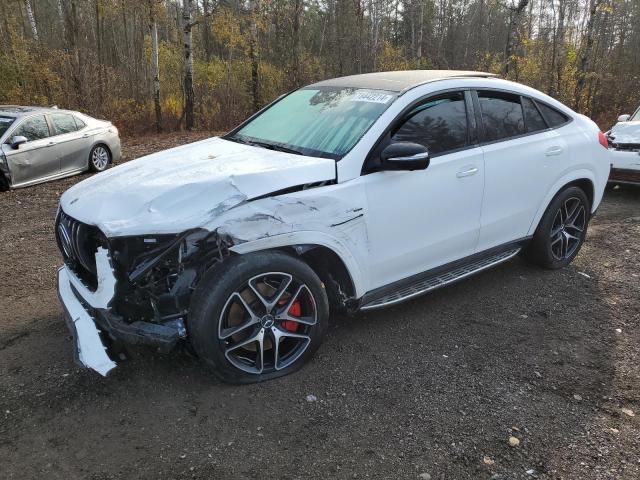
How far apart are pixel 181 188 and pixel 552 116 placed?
347cm

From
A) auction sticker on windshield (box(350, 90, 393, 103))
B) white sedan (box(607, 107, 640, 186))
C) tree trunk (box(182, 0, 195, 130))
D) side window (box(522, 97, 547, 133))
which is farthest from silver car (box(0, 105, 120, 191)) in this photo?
white sedan (box(607, 107, 640, 186))

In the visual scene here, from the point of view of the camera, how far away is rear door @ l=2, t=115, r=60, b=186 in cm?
890

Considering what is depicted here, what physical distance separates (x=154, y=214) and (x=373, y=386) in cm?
171

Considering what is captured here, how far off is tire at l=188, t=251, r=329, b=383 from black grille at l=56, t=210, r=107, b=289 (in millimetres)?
735

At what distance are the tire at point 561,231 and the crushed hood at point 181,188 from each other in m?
2.52

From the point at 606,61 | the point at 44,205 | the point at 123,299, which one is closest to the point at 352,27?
the point at 606,61

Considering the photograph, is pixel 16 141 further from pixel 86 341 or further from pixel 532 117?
pixel 532 117

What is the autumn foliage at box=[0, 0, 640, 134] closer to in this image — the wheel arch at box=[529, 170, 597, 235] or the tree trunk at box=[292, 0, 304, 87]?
the tree trunk at box=[292, 0, 304, 87]

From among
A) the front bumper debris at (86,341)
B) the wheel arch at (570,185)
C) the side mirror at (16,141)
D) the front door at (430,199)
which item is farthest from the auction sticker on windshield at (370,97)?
the side mirror at (16,141)

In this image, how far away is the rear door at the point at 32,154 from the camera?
890 cm

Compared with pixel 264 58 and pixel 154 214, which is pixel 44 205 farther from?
pixel 264 58

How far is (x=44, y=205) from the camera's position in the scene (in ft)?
25.8

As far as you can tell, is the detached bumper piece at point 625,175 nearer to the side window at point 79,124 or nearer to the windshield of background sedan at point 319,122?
the windshield of background sedan at point 319,122

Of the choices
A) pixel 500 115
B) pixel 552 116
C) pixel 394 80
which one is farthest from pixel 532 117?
pixel 394 80
